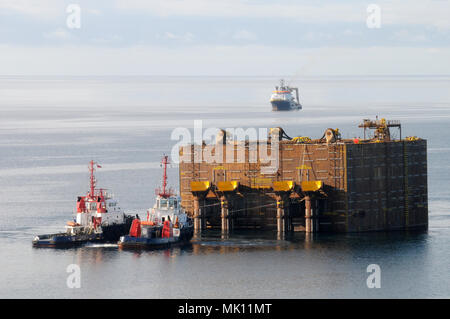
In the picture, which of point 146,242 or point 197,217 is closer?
point 146,242

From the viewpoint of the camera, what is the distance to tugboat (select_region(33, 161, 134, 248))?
95688mm

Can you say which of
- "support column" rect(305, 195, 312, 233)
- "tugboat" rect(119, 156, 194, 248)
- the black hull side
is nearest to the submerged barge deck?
"support column" rect(305, 195, 312, 233)

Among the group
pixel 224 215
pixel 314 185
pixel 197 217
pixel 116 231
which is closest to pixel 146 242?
pixel 116 231

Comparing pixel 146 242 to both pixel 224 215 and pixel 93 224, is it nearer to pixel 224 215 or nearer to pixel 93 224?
pixel 93 224

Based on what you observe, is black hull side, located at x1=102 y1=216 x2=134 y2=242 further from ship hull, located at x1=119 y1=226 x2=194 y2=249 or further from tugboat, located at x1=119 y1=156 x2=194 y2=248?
ship hull, located at x1=119 y1=226 x2=194 y2=249

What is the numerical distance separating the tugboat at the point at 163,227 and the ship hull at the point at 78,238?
8.87ft

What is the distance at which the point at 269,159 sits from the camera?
100 meters

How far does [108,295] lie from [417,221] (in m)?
36.6

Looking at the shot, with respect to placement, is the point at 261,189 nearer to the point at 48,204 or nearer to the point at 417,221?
the point at 417,221

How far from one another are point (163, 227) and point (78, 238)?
7601 millimetres

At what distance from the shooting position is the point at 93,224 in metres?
97.9

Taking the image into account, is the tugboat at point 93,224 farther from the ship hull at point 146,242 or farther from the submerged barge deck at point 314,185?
the submerged barge deck at point 314,185

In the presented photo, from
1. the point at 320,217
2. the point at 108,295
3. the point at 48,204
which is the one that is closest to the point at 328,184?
the point at 320,217

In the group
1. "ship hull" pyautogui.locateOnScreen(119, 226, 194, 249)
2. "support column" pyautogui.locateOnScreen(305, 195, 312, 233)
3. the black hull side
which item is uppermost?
"support column" pyautogui.locateOnScreen(305, 195, 312, 233)
